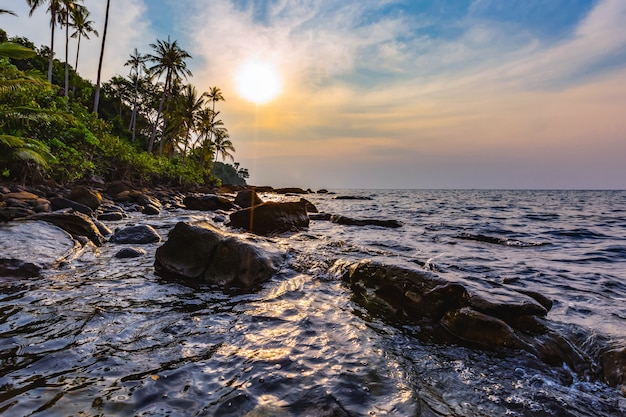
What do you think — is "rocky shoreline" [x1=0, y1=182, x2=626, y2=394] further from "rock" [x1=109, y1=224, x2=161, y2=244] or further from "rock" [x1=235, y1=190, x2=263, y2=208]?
"rock" [x1=235, y1=190, x2=263, y2=208]

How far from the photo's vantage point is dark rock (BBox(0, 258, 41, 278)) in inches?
181

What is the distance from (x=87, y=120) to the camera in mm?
20500

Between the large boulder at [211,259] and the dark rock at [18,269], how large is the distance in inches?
63.1

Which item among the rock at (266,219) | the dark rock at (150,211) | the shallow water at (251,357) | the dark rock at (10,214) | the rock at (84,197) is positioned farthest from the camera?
the dark rock at (150,211)

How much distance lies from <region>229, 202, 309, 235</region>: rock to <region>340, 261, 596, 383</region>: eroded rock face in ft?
20.6

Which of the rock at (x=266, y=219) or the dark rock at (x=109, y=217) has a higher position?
the rock at (x=266, y=219)

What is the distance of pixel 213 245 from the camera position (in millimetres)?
5445

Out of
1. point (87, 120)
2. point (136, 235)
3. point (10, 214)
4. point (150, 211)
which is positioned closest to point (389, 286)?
point (136, 235)

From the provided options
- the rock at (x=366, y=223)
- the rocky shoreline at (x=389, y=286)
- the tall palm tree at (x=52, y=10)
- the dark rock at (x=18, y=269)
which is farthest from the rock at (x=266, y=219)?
the tall palm tree at (x=52, y=10)

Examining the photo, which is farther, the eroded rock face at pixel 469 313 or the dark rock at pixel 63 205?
the dark rock at pixel 63 205

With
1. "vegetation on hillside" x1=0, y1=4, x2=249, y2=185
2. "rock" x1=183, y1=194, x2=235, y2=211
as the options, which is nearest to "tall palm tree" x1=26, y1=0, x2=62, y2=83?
"vegetation on hillside" x1=0, y1=4, x2=249, y2=185

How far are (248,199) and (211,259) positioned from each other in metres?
11.7

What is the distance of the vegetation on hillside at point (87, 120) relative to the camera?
11.4 metres

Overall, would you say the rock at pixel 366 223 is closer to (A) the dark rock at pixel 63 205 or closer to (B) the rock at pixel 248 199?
(B) the rock at pixel 248 199
